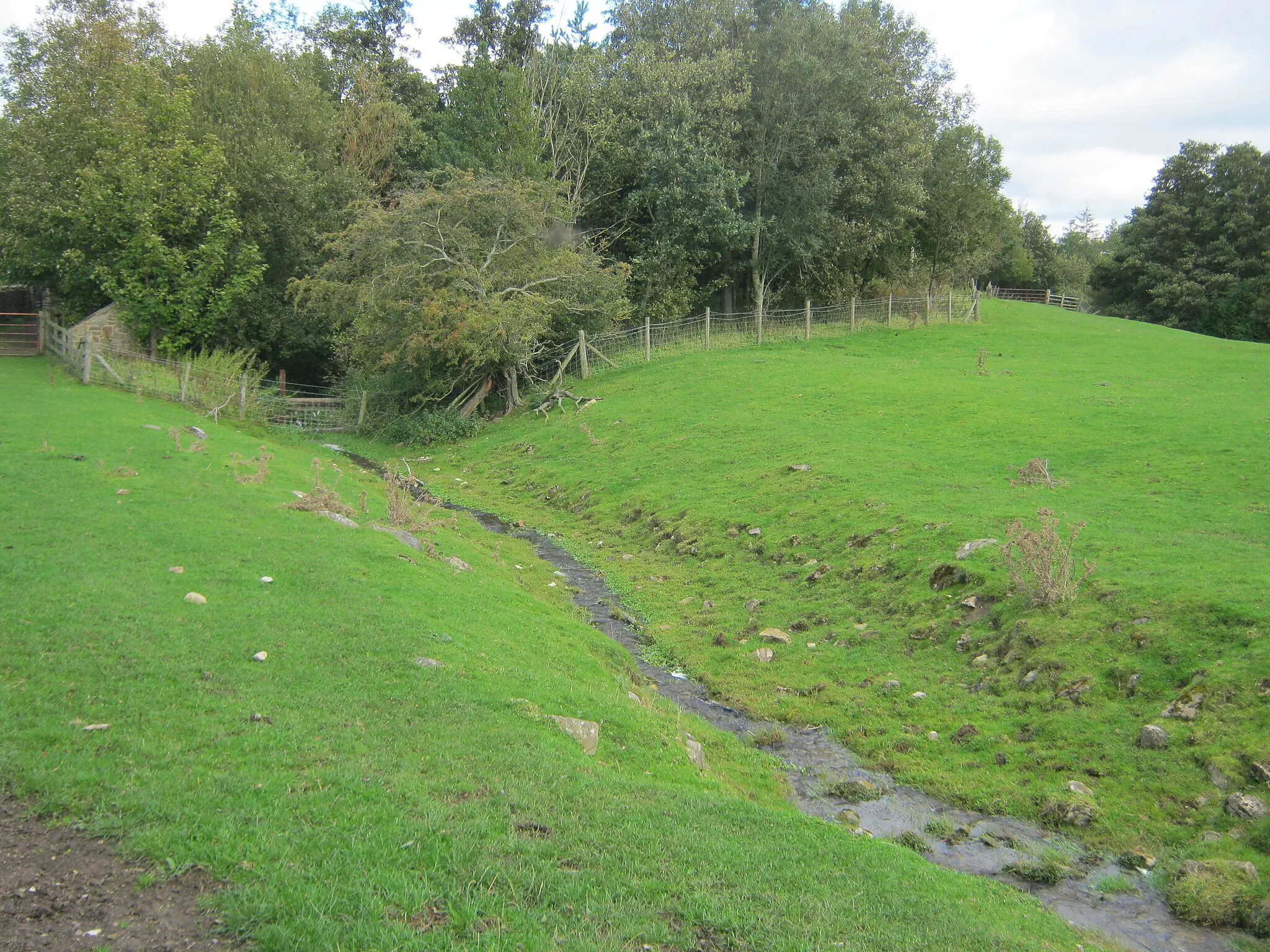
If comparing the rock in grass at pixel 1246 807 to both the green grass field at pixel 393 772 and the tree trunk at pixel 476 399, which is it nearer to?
the green grass field at pixel 393 772

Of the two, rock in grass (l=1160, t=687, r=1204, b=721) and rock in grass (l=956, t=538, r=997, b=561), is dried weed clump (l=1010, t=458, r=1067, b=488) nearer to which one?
rock in grass (l=956, t=538, r=997, b=561)

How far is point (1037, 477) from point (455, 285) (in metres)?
23.2

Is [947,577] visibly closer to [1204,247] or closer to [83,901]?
[83,901]

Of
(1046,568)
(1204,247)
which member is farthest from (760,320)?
(1204,247)

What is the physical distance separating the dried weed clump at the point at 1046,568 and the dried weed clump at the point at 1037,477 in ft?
19.1

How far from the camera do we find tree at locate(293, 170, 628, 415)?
110ft

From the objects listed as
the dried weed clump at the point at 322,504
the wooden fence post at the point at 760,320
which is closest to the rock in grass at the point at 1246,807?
the dried weed clump at the point at 322,504

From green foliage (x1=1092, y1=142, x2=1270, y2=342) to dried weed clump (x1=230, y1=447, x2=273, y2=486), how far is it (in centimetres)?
6115

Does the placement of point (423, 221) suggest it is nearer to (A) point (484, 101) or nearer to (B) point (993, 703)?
(A) point (484, 101)

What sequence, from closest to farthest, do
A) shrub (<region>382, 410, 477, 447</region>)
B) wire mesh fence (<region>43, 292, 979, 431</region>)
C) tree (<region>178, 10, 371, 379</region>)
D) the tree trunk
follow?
wire mesh fence (<region>43, 292, 979, 431</region>), shrub (<region>382, 410, 477, 447</region>), the tree trunk, tree (<region>178, 10, 371, 379</region>)

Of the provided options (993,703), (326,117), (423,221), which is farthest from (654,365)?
(993,703)

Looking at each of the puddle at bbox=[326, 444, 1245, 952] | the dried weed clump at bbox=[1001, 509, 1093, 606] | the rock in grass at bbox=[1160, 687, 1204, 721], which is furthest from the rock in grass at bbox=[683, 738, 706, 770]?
the dried weed clump at bbox=[1001, 509, 1093, 606]

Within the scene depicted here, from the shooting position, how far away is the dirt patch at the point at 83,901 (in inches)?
206

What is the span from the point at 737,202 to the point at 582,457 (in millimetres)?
20883
